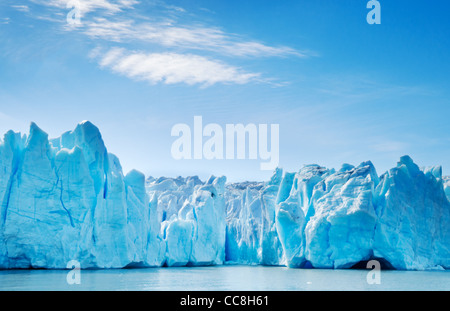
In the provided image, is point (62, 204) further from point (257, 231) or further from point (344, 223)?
point (257, 231)

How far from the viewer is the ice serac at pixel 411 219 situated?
23.7m

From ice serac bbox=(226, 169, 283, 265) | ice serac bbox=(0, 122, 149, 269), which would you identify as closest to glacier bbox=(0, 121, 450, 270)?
ice serac bbox=(0, 122, 149, 269)

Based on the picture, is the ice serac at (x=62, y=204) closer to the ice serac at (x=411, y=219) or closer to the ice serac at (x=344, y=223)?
the ice serac at (x=344, y=223)

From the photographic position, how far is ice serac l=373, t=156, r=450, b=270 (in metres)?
23.7

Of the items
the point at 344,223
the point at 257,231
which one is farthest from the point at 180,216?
the point at 344,223

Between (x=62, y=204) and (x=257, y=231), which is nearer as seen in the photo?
(x=62, y=204)

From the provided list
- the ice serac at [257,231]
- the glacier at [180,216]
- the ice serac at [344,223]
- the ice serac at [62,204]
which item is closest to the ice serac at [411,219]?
the glacier at [180,216]

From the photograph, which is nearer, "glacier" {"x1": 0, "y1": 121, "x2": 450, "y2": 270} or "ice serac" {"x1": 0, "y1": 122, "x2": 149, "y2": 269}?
"ice serac" {"x1": 0, "y1": 122, "x2": 149, "y2": 269}

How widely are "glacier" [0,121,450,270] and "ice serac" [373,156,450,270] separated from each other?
5 cm

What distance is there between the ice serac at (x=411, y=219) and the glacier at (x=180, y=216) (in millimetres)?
53

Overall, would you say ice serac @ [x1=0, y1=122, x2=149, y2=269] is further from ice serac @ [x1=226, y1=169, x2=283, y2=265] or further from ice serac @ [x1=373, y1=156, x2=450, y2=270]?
ice serac @ [x1=373, y1=156, x2=450, y2=270]

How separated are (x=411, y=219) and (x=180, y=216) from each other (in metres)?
14.8

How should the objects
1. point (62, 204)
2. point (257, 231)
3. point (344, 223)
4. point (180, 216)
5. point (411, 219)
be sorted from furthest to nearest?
point (257, 231), point (180, 216), point (411, 219), point (344, 223), point (62, 204)

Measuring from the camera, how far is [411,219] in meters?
24.4
